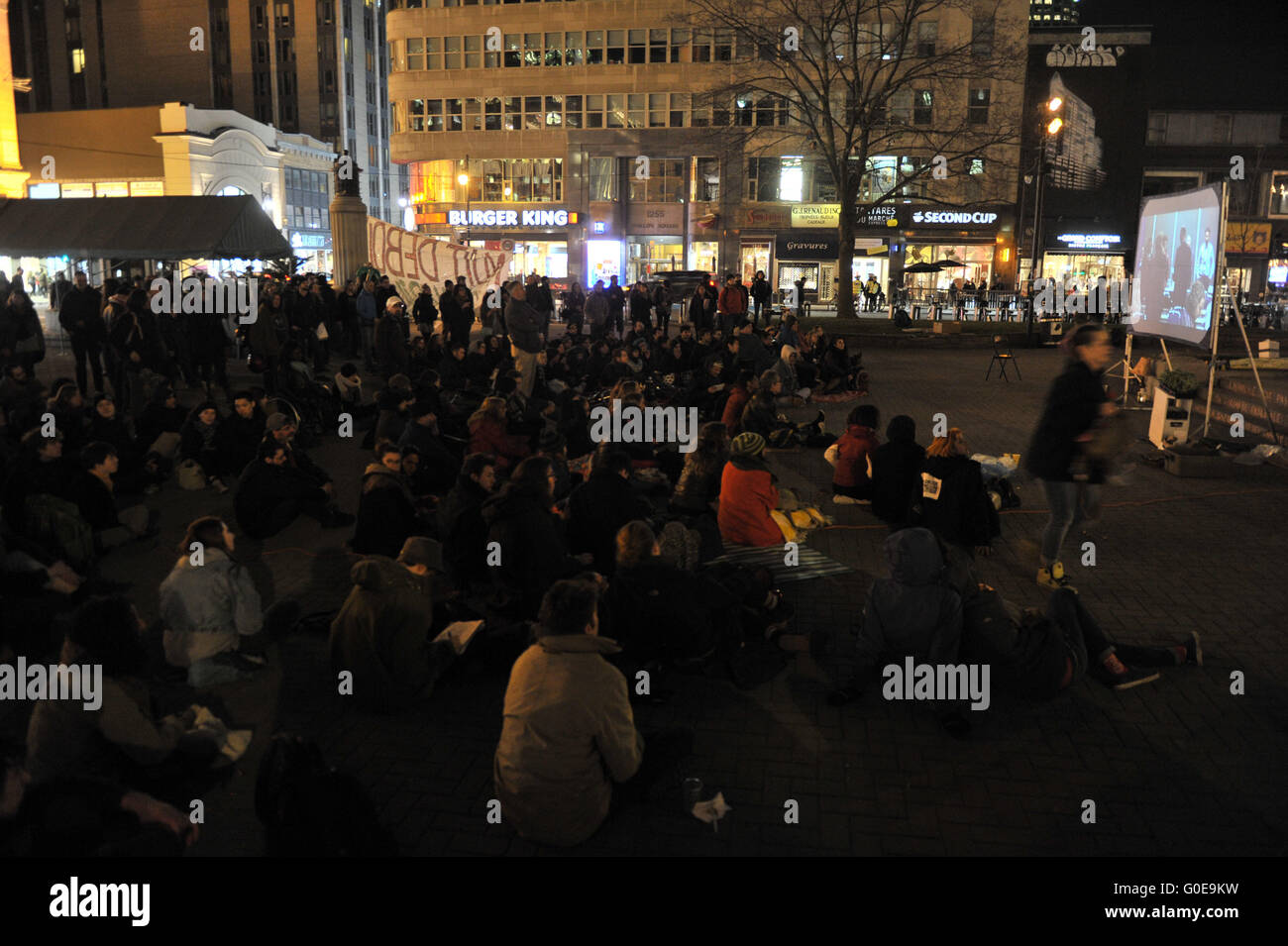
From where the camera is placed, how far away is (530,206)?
5103 cm

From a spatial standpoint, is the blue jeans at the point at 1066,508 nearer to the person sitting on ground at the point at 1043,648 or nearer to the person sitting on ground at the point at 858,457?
the person sitting on ground at the point at 1043,648

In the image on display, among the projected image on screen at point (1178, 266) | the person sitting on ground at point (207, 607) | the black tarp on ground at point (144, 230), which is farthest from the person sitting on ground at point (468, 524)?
the black tarp on ground at point (144, 230)

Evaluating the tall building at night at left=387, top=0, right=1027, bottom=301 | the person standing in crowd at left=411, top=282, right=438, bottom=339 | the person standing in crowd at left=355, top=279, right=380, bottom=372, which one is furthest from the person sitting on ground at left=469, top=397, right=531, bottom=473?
the tall building at night at left=387, top=0, right=1027, bottom=301

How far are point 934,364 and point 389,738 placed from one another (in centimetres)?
2104

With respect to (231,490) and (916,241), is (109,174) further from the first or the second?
(231,490)

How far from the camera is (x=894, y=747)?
5.05 metres

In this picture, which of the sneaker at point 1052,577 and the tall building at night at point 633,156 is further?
the tall building at night at point 633,156

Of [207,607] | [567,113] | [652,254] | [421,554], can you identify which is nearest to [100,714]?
[207,607]

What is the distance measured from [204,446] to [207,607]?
5.65m

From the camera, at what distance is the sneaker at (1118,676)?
5.59 metres

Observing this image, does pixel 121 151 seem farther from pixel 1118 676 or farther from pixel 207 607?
pixel 1118 676

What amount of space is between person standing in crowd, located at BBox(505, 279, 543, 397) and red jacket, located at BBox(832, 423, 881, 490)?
7.17 meters

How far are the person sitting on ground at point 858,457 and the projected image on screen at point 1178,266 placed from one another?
165 inches

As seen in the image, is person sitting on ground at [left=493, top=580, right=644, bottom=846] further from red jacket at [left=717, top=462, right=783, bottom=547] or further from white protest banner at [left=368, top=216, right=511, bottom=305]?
white protest banner at [left=368, top=216, right=511, bottom=305]
